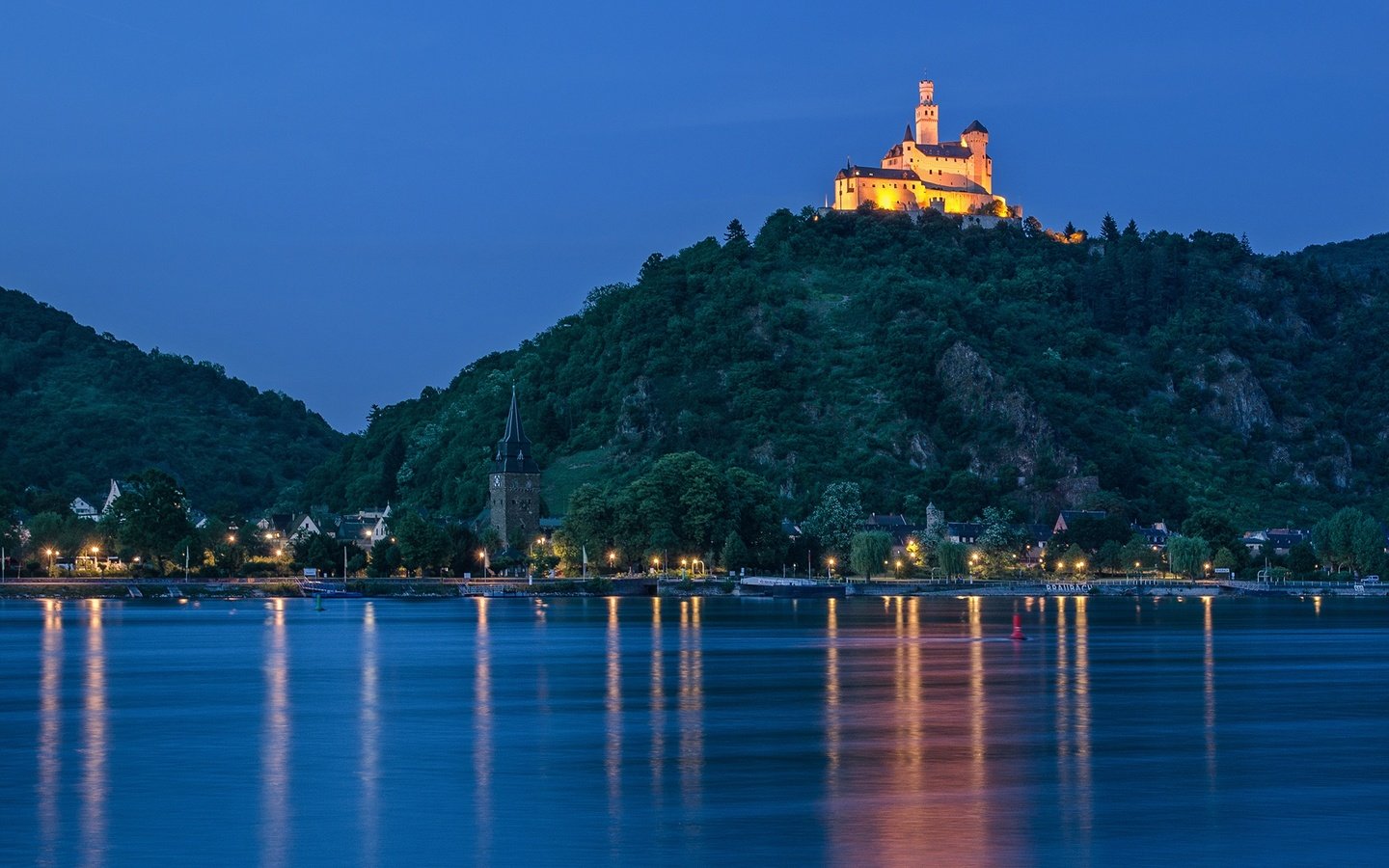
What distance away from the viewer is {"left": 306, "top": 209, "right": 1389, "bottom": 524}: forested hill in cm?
16900

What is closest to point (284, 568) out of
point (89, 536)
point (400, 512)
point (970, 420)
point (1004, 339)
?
point (89, 536)

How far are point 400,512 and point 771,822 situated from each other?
478ft

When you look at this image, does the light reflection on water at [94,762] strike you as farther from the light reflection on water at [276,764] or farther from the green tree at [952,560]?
the green tree at [952,560]

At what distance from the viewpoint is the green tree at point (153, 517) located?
120 meters

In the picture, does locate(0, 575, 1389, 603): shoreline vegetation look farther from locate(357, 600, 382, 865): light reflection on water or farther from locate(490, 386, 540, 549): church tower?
locate(357, 600, 382, 865): light reflection on water

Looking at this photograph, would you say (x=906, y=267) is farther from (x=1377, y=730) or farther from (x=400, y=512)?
(x=1377, y=730)

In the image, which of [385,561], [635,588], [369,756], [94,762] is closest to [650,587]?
[635,588]

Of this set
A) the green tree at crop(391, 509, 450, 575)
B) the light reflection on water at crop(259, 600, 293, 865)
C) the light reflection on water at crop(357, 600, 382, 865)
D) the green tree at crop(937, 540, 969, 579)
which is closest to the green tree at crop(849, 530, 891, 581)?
the green tree at crop(937, 540, 969, 579)

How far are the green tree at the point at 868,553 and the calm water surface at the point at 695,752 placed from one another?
66.5 meters

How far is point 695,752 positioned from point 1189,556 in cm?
11620

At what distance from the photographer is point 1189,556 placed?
142 meters

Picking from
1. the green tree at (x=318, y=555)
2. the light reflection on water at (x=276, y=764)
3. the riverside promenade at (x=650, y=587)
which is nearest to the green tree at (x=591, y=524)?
the riverside promenade at (x=650, y=587)

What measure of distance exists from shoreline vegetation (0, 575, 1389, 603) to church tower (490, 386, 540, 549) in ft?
48.8

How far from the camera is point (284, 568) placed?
136125 mm
